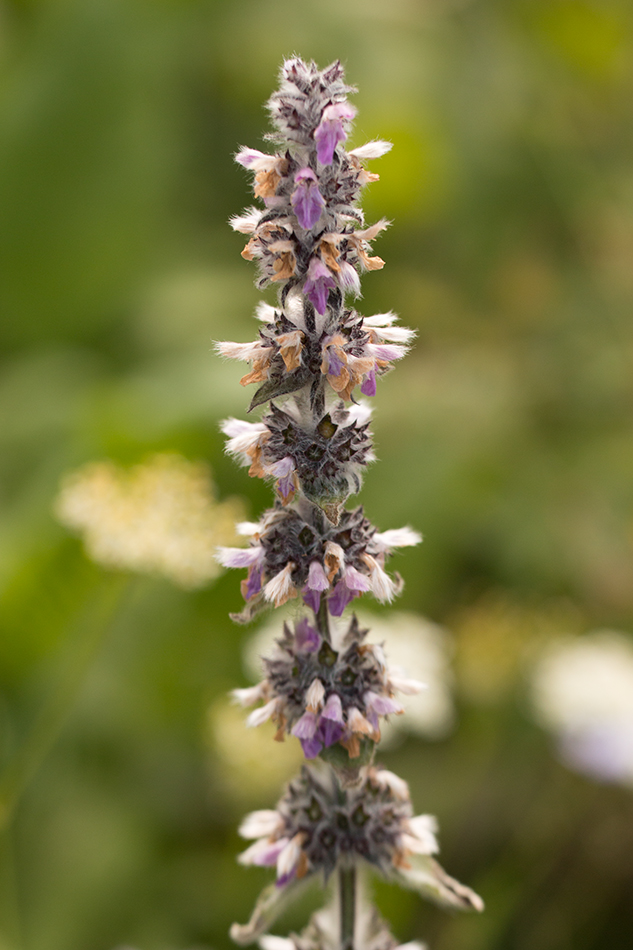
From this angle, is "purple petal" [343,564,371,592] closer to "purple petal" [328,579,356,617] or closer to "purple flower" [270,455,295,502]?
"purple petal" [328,579,356,617]

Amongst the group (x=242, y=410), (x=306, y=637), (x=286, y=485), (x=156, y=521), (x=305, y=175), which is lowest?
(x=306, y=637)

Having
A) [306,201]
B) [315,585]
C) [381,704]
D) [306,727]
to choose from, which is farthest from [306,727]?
[306,201]

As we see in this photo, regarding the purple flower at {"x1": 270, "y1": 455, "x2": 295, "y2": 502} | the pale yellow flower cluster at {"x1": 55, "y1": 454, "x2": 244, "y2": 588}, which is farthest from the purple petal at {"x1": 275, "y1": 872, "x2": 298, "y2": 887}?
the pale yellow flower cluster at {"x1": 55, "y1": 454, "x2": 244, "y2": 588}

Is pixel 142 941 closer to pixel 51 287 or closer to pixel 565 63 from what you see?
pixel 51 287

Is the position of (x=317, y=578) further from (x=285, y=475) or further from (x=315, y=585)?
(x=285, y=475)

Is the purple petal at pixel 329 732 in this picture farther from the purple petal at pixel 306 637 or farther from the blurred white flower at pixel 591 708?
the blurred white flower at pixel 591 708

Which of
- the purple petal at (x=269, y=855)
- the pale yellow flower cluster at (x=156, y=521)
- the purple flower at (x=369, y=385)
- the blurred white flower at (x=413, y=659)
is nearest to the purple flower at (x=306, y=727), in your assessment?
the purple petal at (x=269, y=855)
